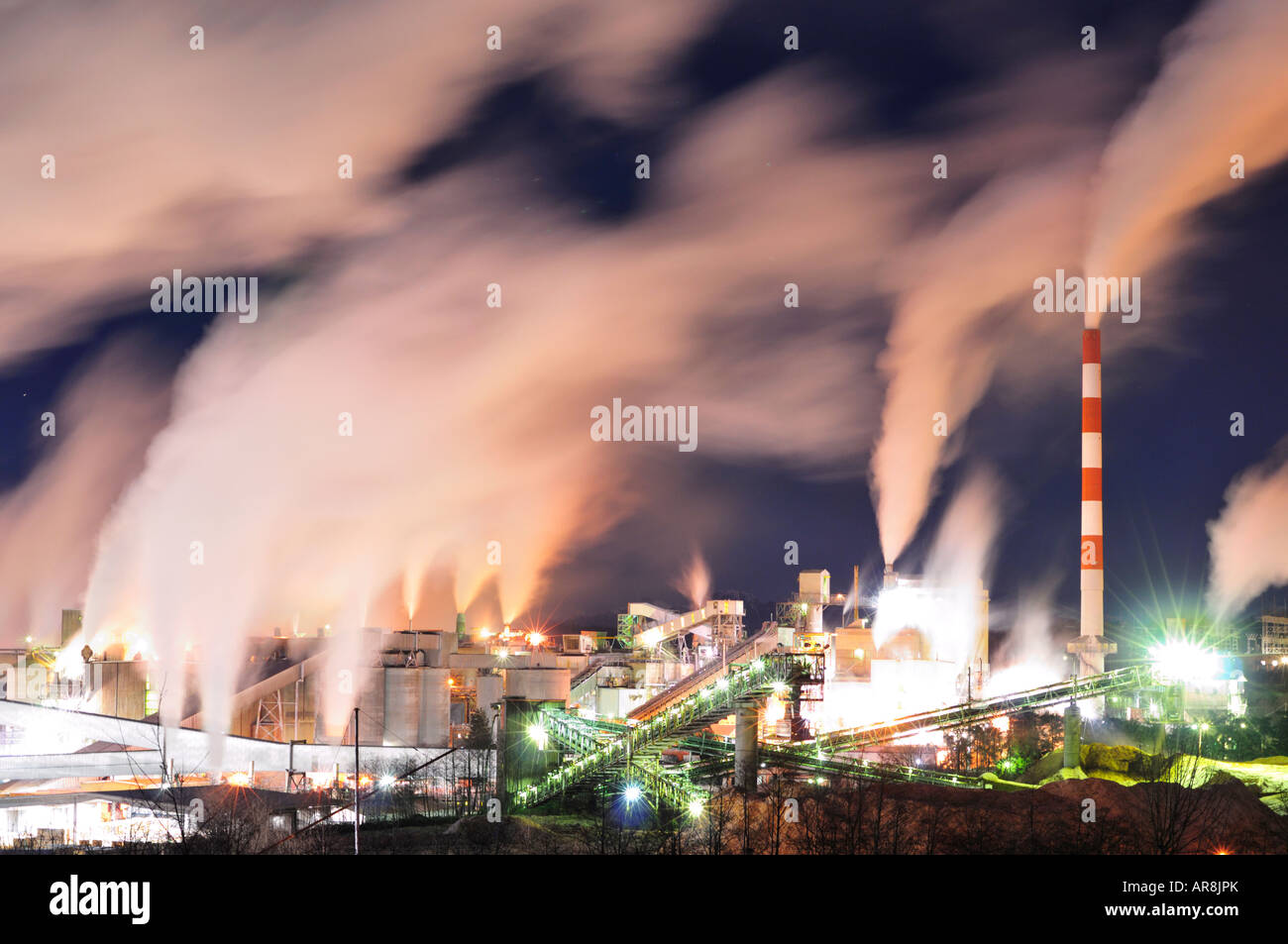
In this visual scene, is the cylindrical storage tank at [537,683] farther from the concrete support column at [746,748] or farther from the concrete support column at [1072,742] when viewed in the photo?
the concrete support column at [1072,742]

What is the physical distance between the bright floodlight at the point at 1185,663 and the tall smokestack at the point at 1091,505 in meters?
6.68

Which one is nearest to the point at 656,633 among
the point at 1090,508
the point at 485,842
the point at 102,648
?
the point at 1090,508

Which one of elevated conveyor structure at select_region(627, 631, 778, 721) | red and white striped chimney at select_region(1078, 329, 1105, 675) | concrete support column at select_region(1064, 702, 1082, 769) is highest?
red and white striped chimney at select_region(1078, 329, 1105, 675)

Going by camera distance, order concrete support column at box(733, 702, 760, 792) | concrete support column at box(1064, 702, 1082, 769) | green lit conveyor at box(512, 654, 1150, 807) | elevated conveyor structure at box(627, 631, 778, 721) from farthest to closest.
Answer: elevated conveyor structure at box(627, 631, 778, 721), concrete support column at box(1064, 702, 1082, 769), green lit conveyor at box(512, 654, 1150, 807), concrete support column at box(733, 702, 760, 792)

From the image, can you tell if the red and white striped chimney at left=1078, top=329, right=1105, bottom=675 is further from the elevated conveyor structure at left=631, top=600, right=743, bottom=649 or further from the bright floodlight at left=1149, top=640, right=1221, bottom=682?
the elevated conveyor structure at left=631, top=600, right=743, bottom=649

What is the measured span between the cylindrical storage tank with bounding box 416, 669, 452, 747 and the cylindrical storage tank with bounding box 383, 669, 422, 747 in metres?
0.22

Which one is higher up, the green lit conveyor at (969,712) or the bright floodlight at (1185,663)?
the bright floodlight at (1185,663)

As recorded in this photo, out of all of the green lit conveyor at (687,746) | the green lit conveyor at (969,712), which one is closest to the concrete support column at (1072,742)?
the green lit conveyor at (969,712)

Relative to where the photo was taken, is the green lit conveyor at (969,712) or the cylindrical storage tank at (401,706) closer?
the green lit conveyor at (969,712)

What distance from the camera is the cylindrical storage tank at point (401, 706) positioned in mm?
43656

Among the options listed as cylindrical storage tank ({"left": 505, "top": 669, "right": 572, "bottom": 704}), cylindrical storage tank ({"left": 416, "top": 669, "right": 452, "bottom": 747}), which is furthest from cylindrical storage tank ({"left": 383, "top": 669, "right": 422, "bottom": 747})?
cylindrical storage tank ({"left": 505, "top": 669, "right": 572, "bottom": 704})

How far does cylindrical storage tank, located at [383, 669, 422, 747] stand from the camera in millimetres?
43656
